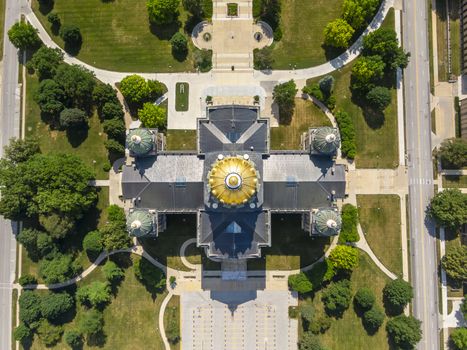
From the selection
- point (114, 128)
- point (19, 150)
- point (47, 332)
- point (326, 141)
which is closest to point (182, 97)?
point (114, 128)

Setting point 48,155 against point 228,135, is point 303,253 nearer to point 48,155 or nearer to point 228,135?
point 228,135

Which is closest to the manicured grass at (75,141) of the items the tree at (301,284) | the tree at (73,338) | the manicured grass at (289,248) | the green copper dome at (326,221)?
the tree at (73,338)

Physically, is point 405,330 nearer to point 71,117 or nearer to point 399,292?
point 399,292

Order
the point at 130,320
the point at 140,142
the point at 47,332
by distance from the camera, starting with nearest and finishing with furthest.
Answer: the point at 140,142, the point at 47,332, the point at 130,320

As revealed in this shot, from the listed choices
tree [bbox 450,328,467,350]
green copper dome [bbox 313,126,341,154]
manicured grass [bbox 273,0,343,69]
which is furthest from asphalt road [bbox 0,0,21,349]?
tree [bbox 450,328,467,350]

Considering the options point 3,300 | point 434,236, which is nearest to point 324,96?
point 434,236
